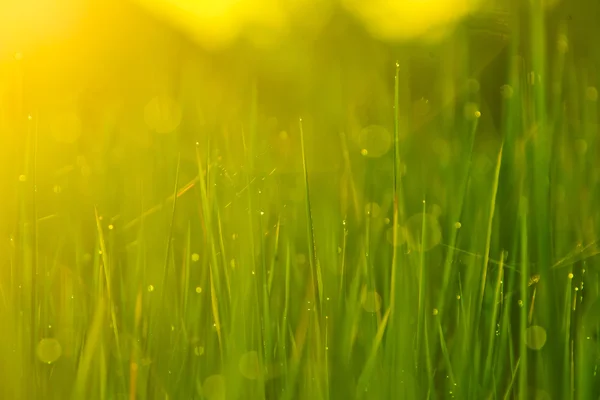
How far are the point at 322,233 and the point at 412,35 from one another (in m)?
1.98

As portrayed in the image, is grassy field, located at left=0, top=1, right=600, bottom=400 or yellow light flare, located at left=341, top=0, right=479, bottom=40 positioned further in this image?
yellow light flare, located at left=341, top=0, right=479, bottom=40

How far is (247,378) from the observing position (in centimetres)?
79

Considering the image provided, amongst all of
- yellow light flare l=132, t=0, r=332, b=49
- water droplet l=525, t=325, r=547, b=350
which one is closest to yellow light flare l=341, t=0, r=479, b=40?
yellow light flare l=132, t=0, r=332, b=49

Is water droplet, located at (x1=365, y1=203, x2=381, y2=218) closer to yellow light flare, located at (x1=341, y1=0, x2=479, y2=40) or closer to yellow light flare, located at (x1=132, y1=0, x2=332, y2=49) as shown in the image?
yellow light flare, located at (x1=341, y1=0, x2=479, y2=40)

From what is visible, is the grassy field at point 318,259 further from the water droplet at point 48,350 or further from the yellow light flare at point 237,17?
the yellow light flare at point 237,17

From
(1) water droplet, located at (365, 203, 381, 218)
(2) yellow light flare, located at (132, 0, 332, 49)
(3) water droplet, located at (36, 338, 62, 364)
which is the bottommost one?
(3) water droplet, located at (36, 338, 62, 364)

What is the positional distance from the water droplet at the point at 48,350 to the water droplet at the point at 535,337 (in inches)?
24.2

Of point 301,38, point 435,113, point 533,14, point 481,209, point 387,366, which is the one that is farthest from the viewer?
point 301,38

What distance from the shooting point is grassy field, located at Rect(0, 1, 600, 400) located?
81 cm

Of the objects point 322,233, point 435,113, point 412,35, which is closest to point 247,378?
point 322,233

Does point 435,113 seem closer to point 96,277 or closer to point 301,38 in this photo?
point 96,277

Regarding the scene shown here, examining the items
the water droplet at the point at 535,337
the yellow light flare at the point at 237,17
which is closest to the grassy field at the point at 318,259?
the water droplet at the point at 535,337

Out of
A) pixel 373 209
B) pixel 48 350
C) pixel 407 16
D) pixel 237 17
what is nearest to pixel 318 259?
pixel 373 209

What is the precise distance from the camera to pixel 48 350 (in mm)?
878
